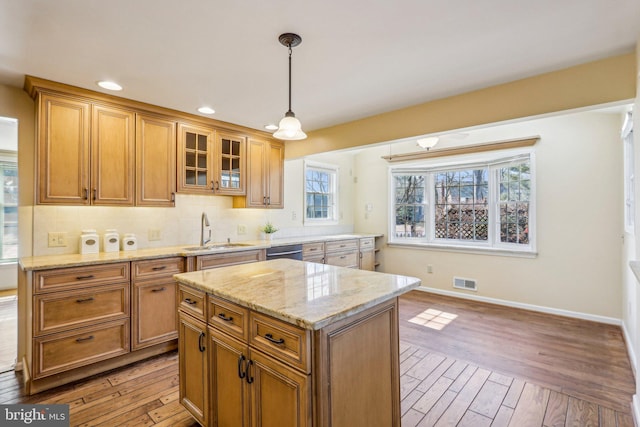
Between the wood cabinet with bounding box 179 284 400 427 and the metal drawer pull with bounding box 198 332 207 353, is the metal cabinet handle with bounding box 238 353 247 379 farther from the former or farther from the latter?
the metal drawer pull with bounding box 198 332 207 353

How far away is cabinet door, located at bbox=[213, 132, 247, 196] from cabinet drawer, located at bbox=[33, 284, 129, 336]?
4.97ft

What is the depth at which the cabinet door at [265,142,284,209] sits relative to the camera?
4.28m

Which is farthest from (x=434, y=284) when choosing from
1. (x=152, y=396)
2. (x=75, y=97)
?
(x=75, y=97)

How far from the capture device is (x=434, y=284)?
4945 mm

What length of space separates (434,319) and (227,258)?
2.56 meters

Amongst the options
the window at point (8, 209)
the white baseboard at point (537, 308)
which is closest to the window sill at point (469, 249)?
the white baseboard at point (537, 308)

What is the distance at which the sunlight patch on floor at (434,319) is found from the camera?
3.59 meters

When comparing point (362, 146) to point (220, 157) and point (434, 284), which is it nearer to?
point (220, 157)

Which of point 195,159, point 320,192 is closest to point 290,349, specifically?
point 195,159

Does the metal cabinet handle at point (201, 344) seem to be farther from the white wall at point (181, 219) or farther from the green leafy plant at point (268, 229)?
the green leafy plant at point (268, 229)

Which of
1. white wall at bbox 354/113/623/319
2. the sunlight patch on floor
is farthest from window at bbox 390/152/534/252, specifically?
the sunlight patch on floor

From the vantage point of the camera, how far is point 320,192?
5496 mm

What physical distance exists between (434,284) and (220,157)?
3726 mm

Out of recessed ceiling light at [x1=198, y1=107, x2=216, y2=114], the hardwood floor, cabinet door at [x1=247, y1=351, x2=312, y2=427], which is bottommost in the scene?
the hardwood floor
